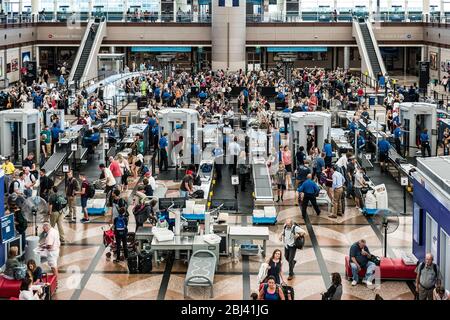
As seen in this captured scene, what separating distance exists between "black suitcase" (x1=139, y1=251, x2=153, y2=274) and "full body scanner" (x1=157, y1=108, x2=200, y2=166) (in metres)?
10.8

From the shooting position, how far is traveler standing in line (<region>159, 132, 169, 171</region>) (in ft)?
80.7

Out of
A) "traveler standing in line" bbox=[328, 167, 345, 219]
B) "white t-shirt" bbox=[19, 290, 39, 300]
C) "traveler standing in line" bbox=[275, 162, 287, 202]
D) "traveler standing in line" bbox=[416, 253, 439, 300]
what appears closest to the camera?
"white t-shirt" bbox=[19, 290, 39, 300]

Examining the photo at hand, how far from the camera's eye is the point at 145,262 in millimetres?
14422

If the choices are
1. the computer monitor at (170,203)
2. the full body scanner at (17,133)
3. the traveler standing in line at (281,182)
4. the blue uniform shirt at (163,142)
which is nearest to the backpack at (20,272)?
the computer monitor at (170,203)

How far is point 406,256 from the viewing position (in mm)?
14148

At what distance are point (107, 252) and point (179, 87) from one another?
92.0 feet

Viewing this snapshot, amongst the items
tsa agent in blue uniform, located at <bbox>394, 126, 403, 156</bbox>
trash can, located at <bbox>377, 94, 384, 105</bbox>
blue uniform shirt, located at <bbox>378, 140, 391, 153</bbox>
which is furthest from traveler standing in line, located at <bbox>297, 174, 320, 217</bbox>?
trash can, located at <bbox>377, 94, 384, 105</bbox>

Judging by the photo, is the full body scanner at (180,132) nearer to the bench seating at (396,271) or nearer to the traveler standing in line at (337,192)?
the traveler standing in line at (337,192)

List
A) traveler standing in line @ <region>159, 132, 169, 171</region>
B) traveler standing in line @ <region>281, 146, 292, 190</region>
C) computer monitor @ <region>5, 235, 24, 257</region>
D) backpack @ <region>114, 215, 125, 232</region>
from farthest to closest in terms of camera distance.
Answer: traveler standing in line @ <region>159, 132, 169, 171</region>
traveler standing in line @ <region>281, 146, 292, 190</region>
backpack @ <region>114, 215, 125, 232</region>
computer monitor @ <region>5, 235, 24, 257</region>

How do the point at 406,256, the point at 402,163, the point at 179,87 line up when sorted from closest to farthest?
the point at 406,256 → the point at 402,163 → the point at 179,87

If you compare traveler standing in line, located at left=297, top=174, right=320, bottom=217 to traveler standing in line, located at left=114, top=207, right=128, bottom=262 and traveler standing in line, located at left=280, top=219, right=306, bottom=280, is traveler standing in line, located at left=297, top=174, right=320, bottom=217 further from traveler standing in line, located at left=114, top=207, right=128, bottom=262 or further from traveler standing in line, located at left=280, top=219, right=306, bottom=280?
traveler standing in line, located at left=114, top=207, right=128, bottom=262

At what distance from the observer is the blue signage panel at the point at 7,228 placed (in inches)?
561
